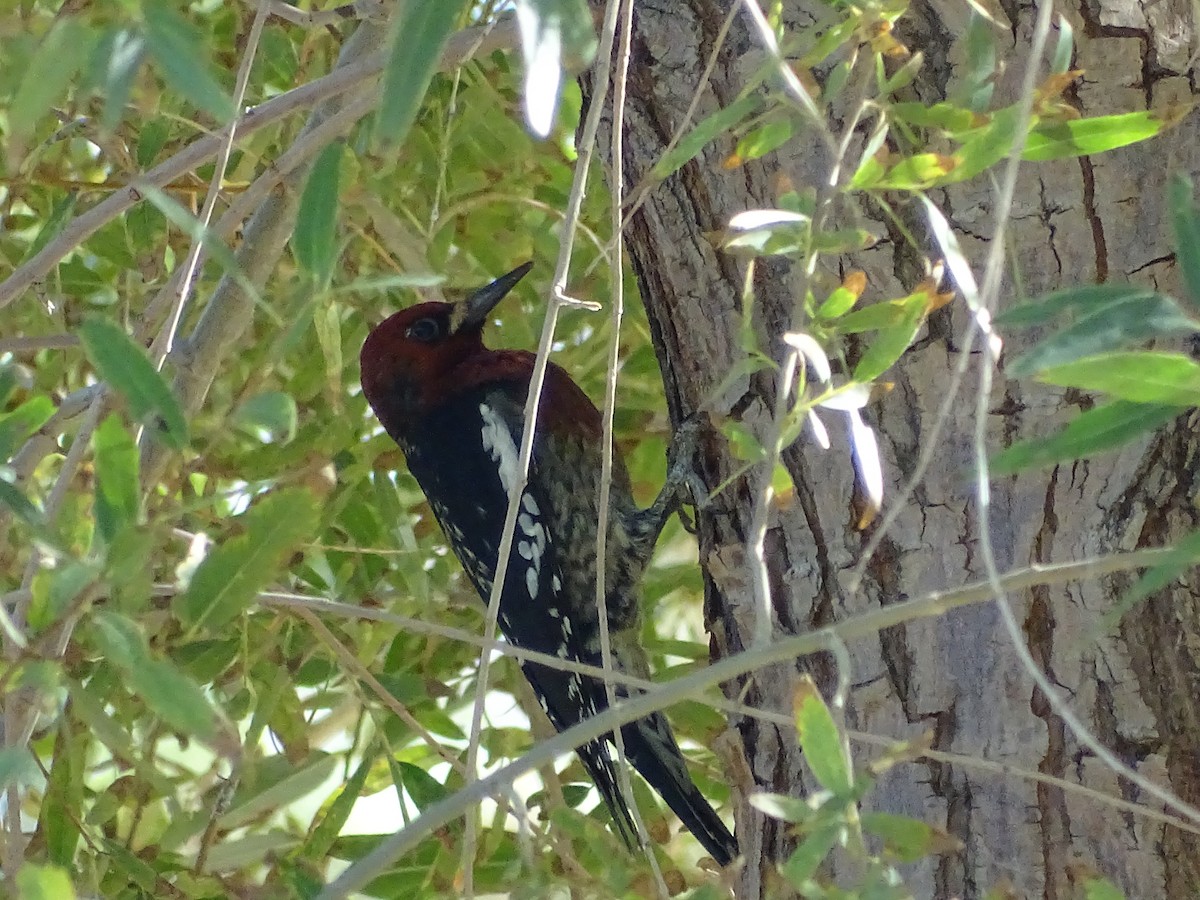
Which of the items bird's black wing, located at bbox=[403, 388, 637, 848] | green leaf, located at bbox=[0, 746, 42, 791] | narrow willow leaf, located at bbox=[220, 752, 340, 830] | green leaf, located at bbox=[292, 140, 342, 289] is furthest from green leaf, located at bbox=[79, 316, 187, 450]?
bird's black wing, located at bbox=[403, 388, 637, 848]

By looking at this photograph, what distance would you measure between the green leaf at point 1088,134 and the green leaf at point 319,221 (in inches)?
23.0

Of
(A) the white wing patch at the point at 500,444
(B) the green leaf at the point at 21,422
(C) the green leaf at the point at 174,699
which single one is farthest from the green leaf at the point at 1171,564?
(A) the white wing patch at the point at 500,444

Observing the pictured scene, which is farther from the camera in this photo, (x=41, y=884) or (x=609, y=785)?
(x=609, y=785)

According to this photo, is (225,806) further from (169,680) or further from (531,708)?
(169,680)

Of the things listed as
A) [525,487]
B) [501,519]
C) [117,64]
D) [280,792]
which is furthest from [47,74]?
[501,519]

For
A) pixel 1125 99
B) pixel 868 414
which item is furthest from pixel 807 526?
pixel 1125 99

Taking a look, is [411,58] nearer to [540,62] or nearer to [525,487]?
[540,62]

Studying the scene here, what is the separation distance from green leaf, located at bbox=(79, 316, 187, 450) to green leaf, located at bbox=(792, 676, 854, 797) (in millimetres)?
533

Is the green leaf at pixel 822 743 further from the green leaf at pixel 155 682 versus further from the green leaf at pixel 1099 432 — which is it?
the green leaf at pixel 155 682

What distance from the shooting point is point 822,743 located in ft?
3.13

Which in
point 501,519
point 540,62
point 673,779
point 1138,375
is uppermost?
point 540,62

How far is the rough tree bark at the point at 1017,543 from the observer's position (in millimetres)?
1499

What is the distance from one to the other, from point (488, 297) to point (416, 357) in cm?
39

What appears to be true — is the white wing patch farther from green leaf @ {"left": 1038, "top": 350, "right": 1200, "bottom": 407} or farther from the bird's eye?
green leaf @ {"left": 1038, "top": 350, "right": 1200, "bottom": 407}
